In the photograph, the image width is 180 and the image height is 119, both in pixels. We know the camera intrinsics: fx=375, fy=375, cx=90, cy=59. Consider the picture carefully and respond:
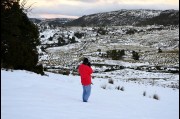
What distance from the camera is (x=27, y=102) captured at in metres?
9.71

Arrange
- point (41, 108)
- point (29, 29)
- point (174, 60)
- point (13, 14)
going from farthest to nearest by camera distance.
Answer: point (174, 60) < point (29, 29) < point (13, 14) < point (41, 108)

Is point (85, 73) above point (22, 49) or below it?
below

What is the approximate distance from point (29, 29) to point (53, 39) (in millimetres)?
137564

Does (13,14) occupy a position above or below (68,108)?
above

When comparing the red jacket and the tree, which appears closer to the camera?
the red jacket

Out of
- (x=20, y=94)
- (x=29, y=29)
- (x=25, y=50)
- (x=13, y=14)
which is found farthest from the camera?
(x=29, y=29)

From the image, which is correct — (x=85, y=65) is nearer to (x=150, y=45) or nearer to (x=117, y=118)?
(x=117, y=118)

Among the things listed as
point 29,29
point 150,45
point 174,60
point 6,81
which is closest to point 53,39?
point 150,45

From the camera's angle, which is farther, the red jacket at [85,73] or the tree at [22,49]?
the tree at [22,49]

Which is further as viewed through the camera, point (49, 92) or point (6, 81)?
point (6, 81)

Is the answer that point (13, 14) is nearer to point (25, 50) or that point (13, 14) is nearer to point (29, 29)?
point (25, 50)

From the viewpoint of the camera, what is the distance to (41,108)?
358 inches

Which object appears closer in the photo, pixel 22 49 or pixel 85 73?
pixel 85 73

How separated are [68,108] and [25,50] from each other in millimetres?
14104
